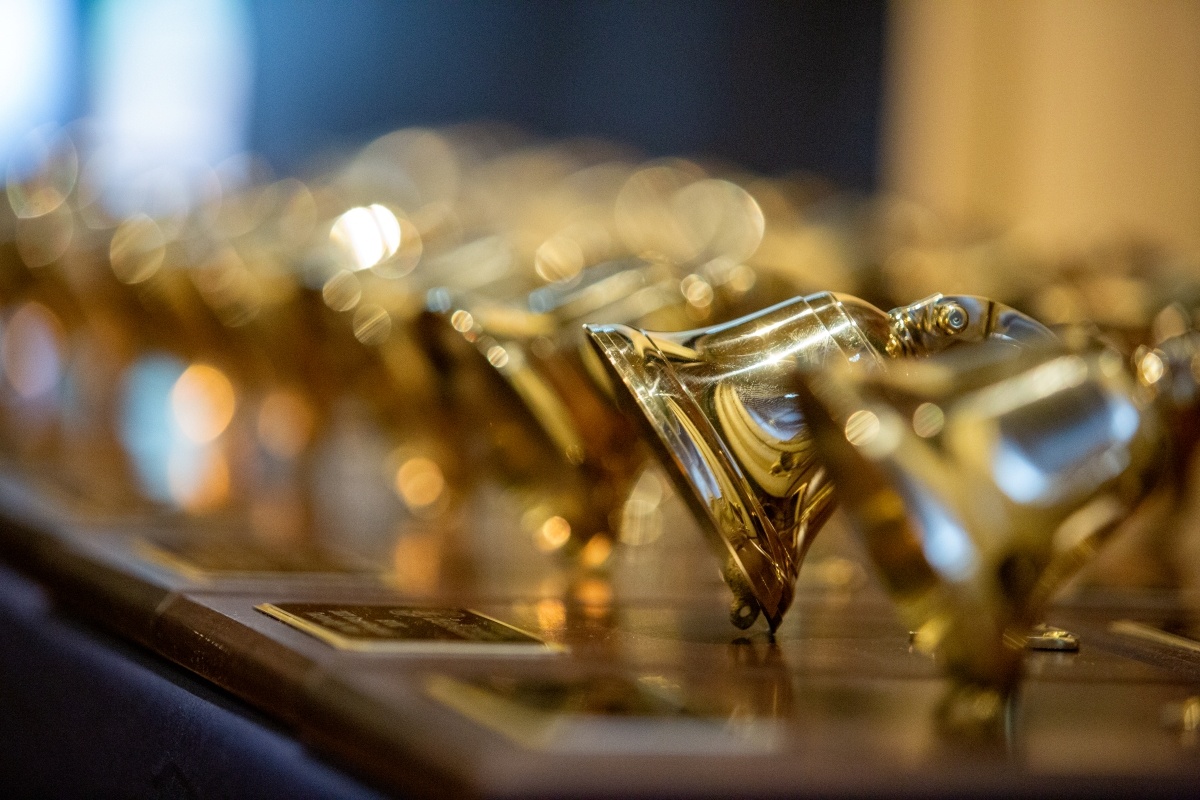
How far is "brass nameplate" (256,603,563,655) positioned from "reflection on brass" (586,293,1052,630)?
12cm

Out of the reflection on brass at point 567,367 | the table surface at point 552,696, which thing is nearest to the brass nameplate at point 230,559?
the table surface at point 552,696

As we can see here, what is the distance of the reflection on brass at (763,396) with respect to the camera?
35.2 inches

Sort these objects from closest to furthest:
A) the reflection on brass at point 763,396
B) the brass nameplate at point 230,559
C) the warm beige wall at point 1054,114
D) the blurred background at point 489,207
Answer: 1. the reflection on brass at point 763,396
2. the brass nameplate at point 230,559
3. the blurred background at point 489,207
4. the warm beige wall at point 1054,114

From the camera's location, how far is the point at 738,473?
0.91 m

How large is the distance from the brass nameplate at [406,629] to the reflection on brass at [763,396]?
12cm

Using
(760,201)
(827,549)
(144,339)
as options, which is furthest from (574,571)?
(760,201)

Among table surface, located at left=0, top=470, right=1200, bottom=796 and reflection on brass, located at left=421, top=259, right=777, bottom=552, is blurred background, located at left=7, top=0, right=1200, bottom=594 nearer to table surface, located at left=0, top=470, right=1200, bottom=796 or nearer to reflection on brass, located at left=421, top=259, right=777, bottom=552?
reflection on brass, located at left=421, top=259, right=777, bottom=552

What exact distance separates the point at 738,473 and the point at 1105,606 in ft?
1.39

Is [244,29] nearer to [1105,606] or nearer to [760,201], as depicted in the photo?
[760,201]

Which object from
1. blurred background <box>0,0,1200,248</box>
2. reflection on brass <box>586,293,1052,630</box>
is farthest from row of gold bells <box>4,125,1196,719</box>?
blurred background <box>0,0,1200,248</box>

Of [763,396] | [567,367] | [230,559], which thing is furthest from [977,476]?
[230,559]

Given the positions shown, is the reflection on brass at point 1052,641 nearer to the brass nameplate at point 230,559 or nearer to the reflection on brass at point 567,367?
the reflection on brass at point 567,367

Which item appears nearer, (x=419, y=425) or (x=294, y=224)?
(x=419, y=425)

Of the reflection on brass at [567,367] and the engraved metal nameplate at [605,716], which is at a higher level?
the engraved metal nameplate at [605,716]
